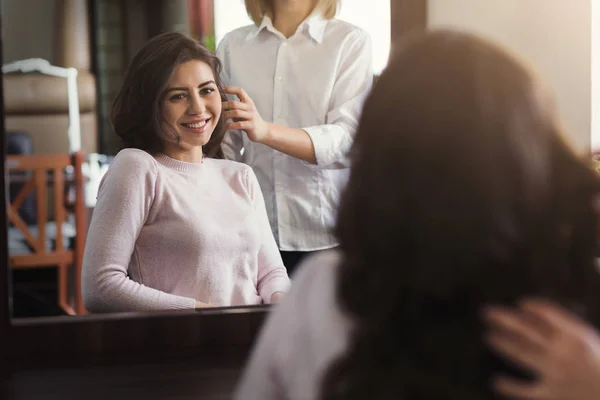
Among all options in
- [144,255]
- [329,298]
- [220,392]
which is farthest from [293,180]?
[329,298]

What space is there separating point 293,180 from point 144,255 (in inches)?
11.8

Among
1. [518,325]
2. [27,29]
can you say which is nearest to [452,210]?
[518,325]

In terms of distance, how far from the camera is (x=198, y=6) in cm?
129

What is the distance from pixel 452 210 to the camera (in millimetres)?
645

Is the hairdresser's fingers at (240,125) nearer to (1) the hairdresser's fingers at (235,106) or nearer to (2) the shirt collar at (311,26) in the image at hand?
(1) the hairdresser's fingers at (235,106)

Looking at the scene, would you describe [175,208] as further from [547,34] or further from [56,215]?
[547,34]

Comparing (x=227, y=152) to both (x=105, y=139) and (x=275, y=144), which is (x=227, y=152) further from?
(x=105, y=139)

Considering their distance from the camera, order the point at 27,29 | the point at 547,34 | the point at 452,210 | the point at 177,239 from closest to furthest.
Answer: the point at 452,210
the point at 27,29
the point at 177,239
the point at 547,34

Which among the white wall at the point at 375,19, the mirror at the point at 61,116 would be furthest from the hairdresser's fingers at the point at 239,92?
the white wall at the point at 375,19

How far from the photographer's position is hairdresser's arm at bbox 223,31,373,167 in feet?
4.49

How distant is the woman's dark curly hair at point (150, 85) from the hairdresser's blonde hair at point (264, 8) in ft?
0.33

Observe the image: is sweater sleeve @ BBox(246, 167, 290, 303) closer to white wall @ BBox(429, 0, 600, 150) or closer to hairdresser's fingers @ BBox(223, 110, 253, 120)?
hairdresser's fingers @ BBox(223, 110, 253, 120)

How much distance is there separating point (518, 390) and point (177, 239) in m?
0.81

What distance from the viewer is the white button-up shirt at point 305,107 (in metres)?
1.37
